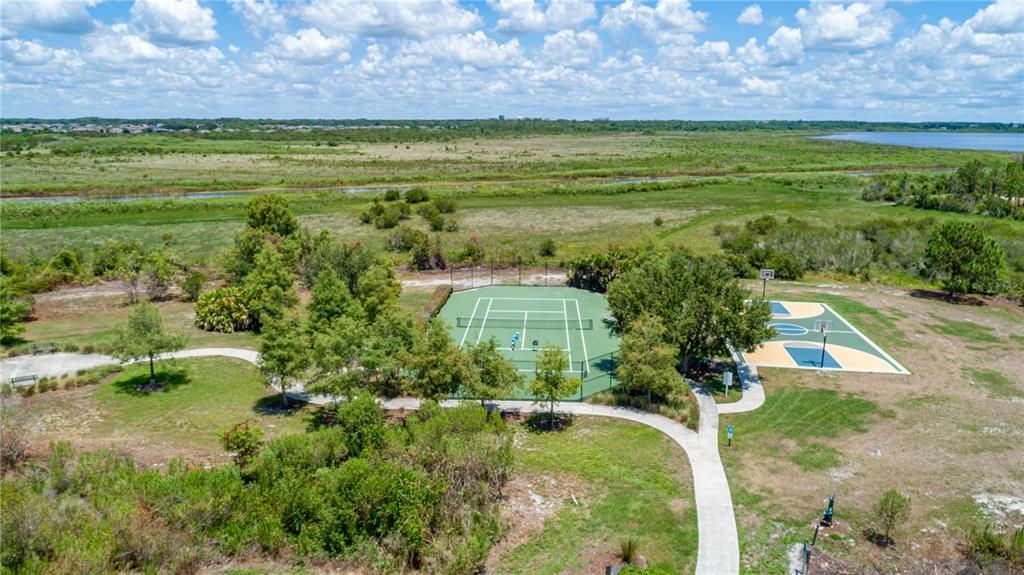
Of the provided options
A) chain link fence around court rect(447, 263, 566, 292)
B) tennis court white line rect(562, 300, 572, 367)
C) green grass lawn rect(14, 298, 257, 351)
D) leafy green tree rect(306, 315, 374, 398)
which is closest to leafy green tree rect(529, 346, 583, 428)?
tennis court white line rect(562, 300, 572, 367)

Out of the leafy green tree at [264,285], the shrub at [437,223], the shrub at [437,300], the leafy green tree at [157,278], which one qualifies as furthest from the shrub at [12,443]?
the shrub at [437,223]

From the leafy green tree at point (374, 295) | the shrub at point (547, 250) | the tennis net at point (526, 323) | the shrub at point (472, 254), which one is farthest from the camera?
the shrub at point (547, 250)

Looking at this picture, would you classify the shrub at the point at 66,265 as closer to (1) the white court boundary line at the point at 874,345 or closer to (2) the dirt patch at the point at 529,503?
(2) the dirt patch at the point at 529,503

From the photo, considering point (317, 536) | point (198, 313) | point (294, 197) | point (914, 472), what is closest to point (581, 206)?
point (294, 197)

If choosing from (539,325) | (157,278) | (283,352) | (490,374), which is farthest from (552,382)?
(157,278)

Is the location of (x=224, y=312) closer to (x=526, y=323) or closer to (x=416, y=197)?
(x=526, y=323)

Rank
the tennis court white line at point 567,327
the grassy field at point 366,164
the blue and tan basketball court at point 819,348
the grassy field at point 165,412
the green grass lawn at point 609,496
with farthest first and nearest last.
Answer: the grassy field at point 366,164, the tennis court white line at point 567,327, the blue and tan basketball court at point 819,348, the grassy field at point 165,412, the green grass lawn at point 609,496

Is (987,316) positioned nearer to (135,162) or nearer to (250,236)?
(250,236)
